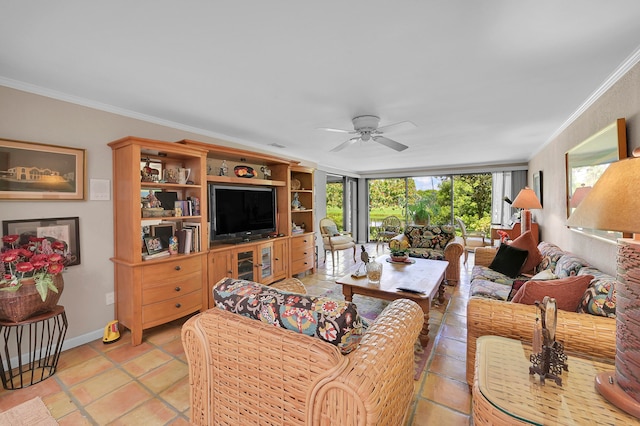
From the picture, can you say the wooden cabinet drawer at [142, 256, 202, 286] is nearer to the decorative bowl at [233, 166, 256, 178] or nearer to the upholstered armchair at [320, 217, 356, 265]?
the decorative bowl at [233, 166, 256, 178]

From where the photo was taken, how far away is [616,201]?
0.86 m

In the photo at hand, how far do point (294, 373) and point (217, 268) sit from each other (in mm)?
2366

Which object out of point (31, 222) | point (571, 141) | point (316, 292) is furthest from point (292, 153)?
point (571, 141)

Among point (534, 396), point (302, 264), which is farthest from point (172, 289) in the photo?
point (534, 396)

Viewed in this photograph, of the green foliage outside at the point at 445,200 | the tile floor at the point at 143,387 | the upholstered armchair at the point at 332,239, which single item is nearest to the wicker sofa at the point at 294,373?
the tile floor at the point at 143,387

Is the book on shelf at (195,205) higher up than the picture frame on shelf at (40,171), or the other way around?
the picture frame on shelf at (40,171)

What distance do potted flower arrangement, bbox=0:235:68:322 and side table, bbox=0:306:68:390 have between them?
8cm

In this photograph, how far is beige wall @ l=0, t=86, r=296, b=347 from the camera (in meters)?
2.13

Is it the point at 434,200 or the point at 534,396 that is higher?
the point at 434,200

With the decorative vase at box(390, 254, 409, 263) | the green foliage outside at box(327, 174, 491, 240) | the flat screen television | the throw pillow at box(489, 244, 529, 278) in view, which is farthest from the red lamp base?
the green foliage outside at box(327, 174, 491, 240)

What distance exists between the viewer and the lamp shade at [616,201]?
81cm

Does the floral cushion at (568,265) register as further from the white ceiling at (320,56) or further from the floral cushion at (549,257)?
the white ceiling at (320,56)

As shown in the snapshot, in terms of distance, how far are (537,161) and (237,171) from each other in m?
5.27

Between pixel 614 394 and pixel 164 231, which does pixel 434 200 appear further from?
pixel 614 394
